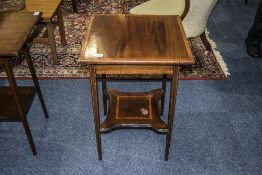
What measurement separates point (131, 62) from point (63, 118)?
3.97 ft

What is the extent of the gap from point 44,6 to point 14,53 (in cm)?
163

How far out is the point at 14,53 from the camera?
A: 166 cm

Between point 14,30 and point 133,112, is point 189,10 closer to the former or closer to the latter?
point 133,112

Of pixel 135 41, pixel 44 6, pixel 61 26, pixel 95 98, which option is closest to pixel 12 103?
pixel 95 98

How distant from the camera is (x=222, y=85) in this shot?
119 inches

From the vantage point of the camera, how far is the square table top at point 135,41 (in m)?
1.67

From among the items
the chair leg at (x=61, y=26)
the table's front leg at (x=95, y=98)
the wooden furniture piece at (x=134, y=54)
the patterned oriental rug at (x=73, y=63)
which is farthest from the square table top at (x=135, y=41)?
the chair leg at (x=61, y=26)

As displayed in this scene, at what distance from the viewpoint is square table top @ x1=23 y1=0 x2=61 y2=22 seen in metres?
3.00

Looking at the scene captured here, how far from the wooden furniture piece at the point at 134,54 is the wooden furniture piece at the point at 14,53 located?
391 millimetres

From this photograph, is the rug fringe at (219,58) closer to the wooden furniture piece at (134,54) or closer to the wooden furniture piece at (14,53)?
the wooden furniture piece at (134,54)

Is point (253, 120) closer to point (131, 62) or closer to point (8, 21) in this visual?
point (131, 62)

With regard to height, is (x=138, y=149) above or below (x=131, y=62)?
below

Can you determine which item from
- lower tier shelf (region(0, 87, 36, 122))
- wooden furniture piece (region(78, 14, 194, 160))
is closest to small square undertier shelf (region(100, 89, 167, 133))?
wooden furniture piece (region(78, 14, 194, 160))

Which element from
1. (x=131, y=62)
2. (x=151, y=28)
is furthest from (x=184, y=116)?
(x=131, y=62)
